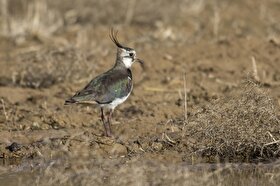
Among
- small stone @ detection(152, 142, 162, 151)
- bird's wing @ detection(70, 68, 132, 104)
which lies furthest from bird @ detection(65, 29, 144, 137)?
small stone @ detection(152, 142, 162, 151)

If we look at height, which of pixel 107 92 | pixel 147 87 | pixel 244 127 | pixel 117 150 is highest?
pixel 147 87

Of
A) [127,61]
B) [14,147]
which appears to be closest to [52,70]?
[127,61]

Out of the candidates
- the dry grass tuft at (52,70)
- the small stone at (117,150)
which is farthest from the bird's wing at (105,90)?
the dry grass tuft at (52,70)

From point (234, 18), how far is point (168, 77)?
5555 mm

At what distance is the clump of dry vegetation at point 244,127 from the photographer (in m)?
7.99

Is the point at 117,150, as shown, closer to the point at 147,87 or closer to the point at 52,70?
the point at 147,87

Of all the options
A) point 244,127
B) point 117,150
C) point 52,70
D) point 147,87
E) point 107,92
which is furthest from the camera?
point 52,70

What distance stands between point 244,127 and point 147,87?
3.92 metres

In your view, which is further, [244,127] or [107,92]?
[107,92]

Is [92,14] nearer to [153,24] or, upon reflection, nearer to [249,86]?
[153,24]

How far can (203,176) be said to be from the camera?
743cm

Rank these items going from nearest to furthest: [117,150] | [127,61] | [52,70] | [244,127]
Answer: [244,127] → [117,150] → [127,61] → [52,70]

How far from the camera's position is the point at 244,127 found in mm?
7992

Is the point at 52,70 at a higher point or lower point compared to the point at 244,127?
higher
